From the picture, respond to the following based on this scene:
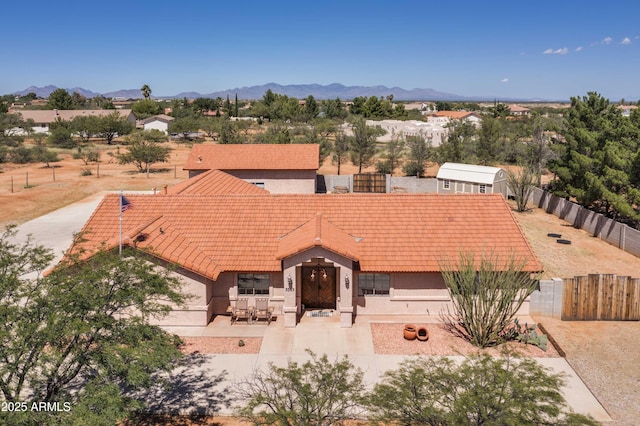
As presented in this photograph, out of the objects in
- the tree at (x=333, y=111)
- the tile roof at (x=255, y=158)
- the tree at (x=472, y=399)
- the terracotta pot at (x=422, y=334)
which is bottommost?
the terracotta pot at (x=422, y=334)

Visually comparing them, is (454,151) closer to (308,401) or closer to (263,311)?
(263,311)

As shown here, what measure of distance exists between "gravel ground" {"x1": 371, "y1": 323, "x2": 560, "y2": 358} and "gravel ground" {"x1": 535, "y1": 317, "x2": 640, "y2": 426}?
1.13m

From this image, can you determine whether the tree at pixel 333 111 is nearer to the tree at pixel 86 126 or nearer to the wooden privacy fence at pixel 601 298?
the tree at pixel 86 126

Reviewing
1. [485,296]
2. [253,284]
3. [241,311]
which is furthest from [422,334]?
[241,311]

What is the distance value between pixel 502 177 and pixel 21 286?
128 ft

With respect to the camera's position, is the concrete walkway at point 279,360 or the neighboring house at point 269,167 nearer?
the concrete walkway at point 279,360

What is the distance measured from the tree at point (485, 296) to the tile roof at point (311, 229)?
120 cm

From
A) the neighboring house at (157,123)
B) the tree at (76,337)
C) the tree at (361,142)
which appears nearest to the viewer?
the tree at (76,337)

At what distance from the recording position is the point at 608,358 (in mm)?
16703

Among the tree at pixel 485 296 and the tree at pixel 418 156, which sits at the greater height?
the tree at pixel 418 156

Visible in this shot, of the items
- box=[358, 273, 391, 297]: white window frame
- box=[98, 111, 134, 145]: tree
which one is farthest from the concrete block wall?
box=[98, 111, 134, 145]: tree

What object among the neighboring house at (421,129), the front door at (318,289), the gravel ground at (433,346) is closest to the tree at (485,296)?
the gravel ground at (433,346)

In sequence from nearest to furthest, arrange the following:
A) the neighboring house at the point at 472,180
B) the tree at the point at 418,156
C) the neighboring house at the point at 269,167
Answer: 1. the neighboring house at the point at 269,167
2. the neighboring house at the point at 472,180
3. the tree at the point at 418,156

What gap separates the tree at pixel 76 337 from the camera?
925 centimetres
